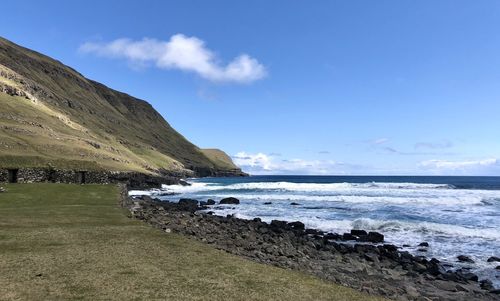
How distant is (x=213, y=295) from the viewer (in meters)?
11.1

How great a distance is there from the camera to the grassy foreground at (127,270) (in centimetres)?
1109

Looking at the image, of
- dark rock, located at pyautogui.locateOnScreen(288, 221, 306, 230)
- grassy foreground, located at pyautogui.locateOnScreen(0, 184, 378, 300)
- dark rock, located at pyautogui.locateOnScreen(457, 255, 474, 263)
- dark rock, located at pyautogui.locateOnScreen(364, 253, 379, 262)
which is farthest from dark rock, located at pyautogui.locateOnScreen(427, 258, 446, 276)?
dark rock, located at pyautogui.locateOnScreen(288, 221, 306, 230)

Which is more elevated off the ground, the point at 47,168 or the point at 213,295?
the point at 47,168

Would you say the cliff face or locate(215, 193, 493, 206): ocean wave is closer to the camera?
locate(215, 193, 493, 206): ocean wave

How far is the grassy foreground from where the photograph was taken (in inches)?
436

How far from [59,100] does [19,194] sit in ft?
471

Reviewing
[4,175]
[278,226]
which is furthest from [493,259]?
[4,175]

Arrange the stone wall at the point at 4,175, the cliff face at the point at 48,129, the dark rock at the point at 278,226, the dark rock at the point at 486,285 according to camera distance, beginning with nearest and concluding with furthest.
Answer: the dark rock at the point at 486,285, the dark rock at the point at 278,226, the stone wall at the point at 4,175, the cliff face at the point at 48,129

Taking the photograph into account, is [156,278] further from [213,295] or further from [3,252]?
[3,252]

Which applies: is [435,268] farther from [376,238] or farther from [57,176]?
[57,176]

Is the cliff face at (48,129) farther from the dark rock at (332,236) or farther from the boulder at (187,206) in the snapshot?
the dark rock at (332,236)

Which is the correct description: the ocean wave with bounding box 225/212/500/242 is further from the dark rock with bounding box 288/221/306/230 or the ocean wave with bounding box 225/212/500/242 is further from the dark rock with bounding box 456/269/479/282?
the dark rock with bounding box 456/269/479/282

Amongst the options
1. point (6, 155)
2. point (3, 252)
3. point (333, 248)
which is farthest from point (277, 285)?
point (6, 155)

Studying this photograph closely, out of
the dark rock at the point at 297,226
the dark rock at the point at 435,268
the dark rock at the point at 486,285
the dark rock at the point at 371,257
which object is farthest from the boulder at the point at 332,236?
the dark rock at the point at 486,285
